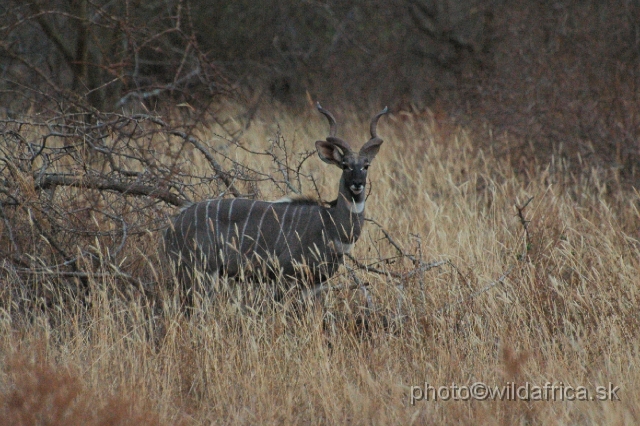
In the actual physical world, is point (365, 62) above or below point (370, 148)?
above

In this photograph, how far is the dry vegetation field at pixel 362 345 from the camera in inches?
148

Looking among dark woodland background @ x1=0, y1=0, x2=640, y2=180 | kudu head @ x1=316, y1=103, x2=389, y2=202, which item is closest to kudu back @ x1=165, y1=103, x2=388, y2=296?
kudu head @ x1=316, y1=103, x2=389, y2=202

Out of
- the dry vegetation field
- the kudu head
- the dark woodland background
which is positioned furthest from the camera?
the dark woodland background

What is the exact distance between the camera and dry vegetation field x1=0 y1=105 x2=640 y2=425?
3.76 metres

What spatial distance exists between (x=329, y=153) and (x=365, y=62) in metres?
8.09

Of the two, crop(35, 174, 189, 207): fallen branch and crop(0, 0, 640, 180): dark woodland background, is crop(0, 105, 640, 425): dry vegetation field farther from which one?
crop(0, 0, 640, 180): dark woodland background

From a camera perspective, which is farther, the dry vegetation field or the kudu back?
the kudu back

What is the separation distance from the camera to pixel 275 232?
5543mm

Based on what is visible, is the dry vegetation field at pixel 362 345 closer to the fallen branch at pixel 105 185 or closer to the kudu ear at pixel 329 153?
the fallen branch at pixel 105 185

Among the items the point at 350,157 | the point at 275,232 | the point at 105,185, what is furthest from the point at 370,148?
the point at 105,185

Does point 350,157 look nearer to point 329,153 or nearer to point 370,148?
point 370,148

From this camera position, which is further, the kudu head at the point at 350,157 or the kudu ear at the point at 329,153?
the kudu ear at the point at 329,153

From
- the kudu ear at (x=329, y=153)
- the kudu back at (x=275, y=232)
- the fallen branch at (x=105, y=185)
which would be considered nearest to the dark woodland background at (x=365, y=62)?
the fallen branch at (x=105, y=185)

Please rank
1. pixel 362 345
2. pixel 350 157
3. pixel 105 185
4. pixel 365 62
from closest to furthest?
pixel 362 345 < pixel 350 157 < pixel 105 185 < pixel 365 62
